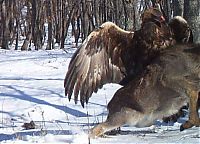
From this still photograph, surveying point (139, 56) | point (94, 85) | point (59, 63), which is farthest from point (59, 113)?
point (59, 63)

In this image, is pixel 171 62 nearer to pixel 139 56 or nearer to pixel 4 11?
pixel 139 56

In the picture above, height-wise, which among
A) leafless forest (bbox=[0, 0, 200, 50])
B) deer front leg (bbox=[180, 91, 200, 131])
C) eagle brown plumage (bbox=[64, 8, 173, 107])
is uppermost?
eagle brown plumage (bbox=[64, 8, 173, 107])

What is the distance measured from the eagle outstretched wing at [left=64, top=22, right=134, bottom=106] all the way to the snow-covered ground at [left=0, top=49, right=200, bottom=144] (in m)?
0.54

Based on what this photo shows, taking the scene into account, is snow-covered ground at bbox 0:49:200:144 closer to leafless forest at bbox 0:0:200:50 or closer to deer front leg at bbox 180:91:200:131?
deer front leg at bbox 180:91:200:131

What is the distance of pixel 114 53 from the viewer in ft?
20.9

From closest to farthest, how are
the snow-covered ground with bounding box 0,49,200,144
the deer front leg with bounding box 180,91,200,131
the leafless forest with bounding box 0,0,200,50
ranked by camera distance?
the deer front leg with bounding box 180,91,200,131 < the snow-covered ground with bounding box 0,49,200,144 < the leafless forest with bounding box 0,0,200,50

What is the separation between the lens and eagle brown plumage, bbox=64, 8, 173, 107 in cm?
567

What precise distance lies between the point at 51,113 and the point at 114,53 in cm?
451

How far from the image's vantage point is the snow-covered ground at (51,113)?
17.7 ft

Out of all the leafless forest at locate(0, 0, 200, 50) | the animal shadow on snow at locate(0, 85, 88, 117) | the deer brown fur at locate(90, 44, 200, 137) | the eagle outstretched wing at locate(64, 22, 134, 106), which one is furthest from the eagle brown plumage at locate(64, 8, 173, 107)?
the animal shadow on snow at locate(0, 85, 88, 117)

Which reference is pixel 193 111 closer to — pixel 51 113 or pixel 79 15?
pixel 51 113

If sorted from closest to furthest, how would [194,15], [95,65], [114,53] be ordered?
1. [114,53]
2. [95,65]
3. [194,15]

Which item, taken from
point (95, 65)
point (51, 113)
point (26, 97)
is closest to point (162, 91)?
point (95, 65)

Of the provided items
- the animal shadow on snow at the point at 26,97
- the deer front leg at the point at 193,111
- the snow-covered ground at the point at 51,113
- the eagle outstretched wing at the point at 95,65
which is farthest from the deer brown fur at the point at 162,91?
the animal shadow on snow at the point at 26,97
